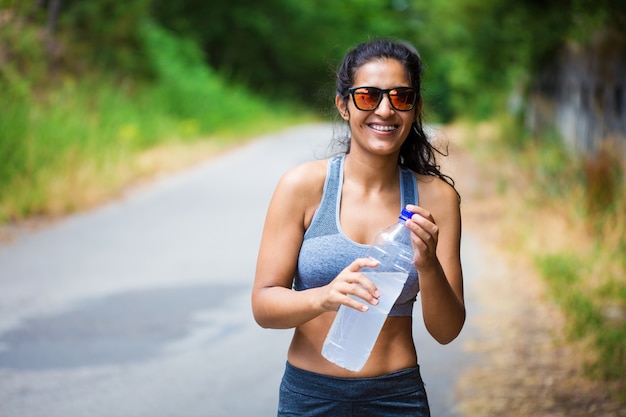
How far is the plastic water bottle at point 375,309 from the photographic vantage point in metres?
2.57

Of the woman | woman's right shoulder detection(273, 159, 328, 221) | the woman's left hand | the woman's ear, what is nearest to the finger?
the woman's left hand

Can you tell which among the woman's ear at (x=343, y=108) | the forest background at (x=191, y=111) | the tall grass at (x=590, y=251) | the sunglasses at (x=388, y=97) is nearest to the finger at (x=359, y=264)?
the sunglasses at (x=388, y=97)

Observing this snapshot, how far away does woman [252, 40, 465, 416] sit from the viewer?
8.72ft

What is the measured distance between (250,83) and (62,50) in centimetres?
2848

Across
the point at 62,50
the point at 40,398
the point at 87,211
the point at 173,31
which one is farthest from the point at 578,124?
the point at 173,31

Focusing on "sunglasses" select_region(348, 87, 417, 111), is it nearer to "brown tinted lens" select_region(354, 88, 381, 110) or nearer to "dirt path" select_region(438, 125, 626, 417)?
"brown tinted lens" select_region(354, 88, 381, 110)

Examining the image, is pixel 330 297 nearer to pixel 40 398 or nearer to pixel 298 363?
pixel 298 363

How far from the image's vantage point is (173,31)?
124ft

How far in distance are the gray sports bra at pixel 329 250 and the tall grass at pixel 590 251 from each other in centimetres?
260

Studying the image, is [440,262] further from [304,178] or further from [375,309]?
[304,178]

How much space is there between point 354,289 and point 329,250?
0.41 meters

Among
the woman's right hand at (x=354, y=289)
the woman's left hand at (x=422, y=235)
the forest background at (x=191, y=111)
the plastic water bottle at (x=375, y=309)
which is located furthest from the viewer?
the forest background at (x=191, y=111)

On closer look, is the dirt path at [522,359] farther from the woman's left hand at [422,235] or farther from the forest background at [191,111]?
the woman's left hand at [422,235]

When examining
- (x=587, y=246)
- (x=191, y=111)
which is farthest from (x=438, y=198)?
(x=191, y=111)
